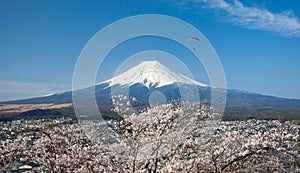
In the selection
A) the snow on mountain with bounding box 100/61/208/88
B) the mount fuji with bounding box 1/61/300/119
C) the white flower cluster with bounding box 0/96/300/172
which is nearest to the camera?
the white flower cluster with bounding box 0/96/300/172

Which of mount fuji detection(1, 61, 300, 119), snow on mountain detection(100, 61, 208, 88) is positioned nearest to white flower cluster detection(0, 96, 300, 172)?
mount fuji detection(1, 61, 300, 119)

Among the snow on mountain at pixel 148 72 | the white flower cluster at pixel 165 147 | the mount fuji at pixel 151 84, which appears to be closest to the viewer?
the white flower cluster at pixel 165 147

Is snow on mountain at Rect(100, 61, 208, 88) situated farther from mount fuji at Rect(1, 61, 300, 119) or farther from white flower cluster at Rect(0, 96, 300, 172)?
white flower cluster at Rect(0, 96, 300, 172)

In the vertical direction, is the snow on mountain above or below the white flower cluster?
above

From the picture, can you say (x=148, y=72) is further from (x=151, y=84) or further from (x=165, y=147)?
(x=151, y=84)

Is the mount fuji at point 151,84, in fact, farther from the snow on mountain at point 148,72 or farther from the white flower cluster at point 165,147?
the white flower cluster at point 165,147

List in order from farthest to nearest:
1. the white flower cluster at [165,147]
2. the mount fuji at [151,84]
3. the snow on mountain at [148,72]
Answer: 1. the snow on mountain at [148,72]
2. the mount fuji at [151,84]
3. the white flower cluster at [165,147]

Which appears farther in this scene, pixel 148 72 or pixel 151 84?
pixel 151 84

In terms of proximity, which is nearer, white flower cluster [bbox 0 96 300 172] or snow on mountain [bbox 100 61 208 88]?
white flower cluster [bbox 0 96 300 172]

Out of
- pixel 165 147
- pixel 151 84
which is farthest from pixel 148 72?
pixel 151 84

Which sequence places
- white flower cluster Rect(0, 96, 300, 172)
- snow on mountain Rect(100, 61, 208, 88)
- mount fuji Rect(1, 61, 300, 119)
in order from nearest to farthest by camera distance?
white flower cluster Rect(0, 96, 300, 172)
mount fuji Rect(1, 61, 300, 119)
snow on mountain Rect(100, 61, 208, 88)

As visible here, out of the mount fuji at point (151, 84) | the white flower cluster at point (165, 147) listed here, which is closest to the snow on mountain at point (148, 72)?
the mount fuji at point (151, 84)

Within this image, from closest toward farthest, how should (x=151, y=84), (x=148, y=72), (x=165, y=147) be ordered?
(x=165, y=147) < (x=148, y=72) < (x=151, y=84)
